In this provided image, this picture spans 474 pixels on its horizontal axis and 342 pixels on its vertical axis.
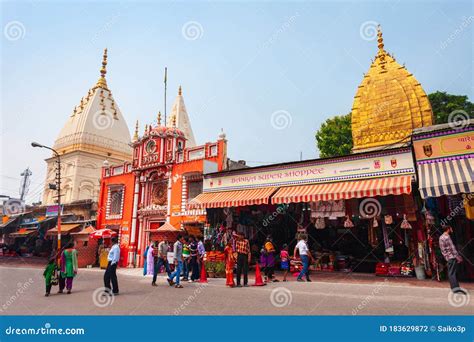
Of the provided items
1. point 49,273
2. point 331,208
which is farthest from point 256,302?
point 331,208

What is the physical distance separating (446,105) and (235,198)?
26.5m

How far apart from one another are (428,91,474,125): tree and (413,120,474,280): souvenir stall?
21310 mm

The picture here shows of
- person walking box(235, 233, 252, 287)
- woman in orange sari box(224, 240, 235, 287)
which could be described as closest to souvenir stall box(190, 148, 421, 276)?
person walking box(235, 233, 252, 287)

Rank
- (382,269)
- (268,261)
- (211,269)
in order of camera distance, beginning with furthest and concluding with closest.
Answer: (211,269)
(382,269)
(268,261)

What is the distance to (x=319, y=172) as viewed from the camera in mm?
16062

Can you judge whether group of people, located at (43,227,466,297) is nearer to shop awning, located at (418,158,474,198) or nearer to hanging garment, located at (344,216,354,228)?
shop awning, located at (418,158,474,198)

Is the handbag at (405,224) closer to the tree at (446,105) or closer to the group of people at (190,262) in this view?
the group of people at (190,262)

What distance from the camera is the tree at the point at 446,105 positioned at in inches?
1262

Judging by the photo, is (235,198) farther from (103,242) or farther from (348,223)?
(103,242)

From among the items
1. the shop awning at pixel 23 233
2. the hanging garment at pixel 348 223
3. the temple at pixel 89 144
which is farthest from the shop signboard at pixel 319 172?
the temple at pixel 89 144

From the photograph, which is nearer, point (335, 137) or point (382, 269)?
point (382, 269)

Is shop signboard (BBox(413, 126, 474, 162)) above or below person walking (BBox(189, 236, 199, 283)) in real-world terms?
above

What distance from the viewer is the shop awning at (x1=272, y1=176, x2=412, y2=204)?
13.2 metres

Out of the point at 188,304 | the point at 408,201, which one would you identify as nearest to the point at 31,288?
the point at 188,304
